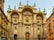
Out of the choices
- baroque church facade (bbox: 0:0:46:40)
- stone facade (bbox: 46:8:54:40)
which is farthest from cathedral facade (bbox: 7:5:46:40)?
stone facade (bbox: 46:8:54:40)

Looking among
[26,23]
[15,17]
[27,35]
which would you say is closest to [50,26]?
[26,23]

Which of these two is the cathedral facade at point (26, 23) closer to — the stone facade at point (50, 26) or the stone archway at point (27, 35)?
the stone archway at point (27, 35)

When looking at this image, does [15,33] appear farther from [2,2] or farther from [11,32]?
[2,2]

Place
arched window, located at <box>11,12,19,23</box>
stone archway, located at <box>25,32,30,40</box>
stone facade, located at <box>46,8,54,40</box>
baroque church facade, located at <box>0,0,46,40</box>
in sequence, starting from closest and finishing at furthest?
baroque church facade, located at <box>0,0,46,40</box> → stone archway, located at <box>25,32,30,40</box> → arched window, located at <box>11,12,19,23</box> → stone facade, located at <box>46,8,54,40</box>

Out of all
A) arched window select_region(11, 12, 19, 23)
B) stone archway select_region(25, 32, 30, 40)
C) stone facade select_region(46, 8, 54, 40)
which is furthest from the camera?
stone facade select_region(46, 8, 54, 40)

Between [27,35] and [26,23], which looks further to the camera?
[26,23]

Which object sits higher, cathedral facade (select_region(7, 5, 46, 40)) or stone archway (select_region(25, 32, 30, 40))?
cathedral facade (select_region(7, 5, 46, 40))

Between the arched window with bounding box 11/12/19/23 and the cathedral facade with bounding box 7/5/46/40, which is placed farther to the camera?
the arched window with bounding box 11/12/19/23

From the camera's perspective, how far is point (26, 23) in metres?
52.0

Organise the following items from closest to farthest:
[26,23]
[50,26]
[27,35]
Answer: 1. [27,35]
2. [26,23]
3. [50,26]

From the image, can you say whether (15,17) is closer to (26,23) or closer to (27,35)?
(26,23)

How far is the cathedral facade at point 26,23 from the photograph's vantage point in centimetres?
5103

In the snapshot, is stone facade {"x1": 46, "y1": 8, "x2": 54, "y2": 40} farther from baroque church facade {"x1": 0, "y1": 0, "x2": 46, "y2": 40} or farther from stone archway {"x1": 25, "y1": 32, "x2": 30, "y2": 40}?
stone archway {"x1": 25, "y1": 32, "x2": 30, "y2": 40}

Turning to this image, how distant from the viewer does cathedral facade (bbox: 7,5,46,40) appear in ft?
167
